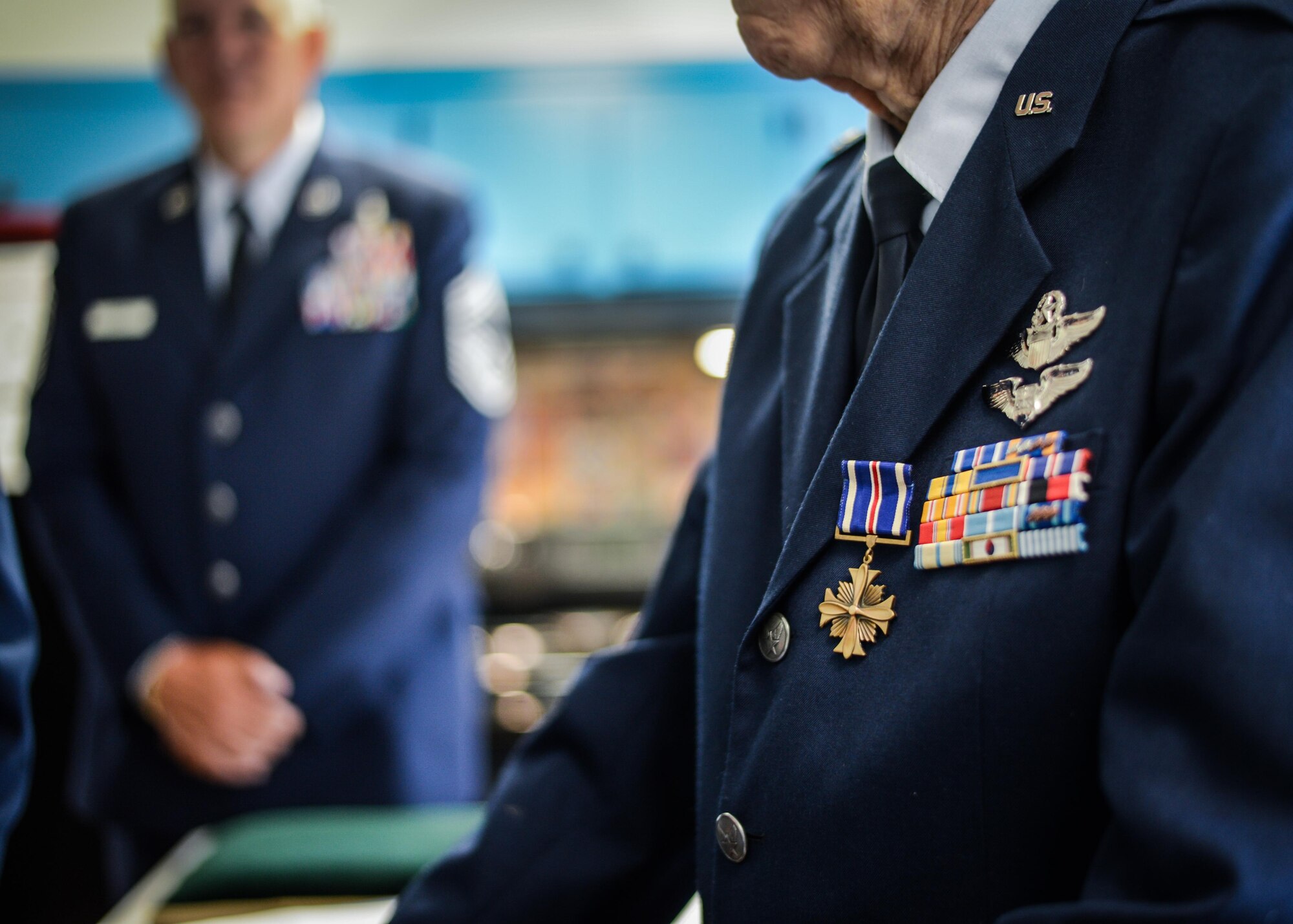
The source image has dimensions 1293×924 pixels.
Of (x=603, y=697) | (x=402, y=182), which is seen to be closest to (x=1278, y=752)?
(x=603, y=697)

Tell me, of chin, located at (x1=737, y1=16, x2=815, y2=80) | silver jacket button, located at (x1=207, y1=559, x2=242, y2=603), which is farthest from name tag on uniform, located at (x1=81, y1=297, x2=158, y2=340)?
chin, located at (x1=737, y1=16, x2=815, y2=80)

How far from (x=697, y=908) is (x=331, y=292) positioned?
1232mm

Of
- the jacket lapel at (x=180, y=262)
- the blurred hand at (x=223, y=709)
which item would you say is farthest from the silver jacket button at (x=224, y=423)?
the blurred hand at (x=223, y=709)

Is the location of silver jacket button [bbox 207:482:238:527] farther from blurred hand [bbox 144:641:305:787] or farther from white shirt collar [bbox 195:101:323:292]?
white shirt collar [bbox 195:101:323:292]

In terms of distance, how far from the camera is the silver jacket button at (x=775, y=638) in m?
0.82

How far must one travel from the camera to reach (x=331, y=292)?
2.03 m

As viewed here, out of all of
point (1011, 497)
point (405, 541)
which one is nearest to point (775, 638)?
point (1011, 497)

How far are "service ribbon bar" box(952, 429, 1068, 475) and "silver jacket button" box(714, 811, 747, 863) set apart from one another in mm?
290

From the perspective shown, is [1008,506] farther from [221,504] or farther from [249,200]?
[249,200]

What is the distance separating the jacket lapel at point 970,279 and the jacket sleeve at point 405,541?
3.94 feet

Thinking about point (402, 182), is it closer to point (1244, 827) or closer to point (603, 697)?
point (603, 697)

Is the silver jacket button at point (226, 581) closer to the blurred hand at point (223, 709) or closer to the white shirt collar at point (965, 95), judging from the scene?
the blurred hand at point (223, 709)

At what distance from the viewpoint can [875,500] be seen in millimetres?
798

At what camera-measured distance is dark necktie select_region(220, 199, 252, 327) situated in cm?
203
